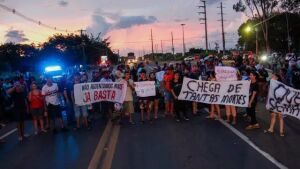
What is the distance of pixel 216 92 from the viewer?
15.9 metres

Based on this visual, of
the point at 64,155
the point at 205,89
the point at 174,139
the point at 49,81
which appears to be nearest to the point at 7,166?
the point at 64,155

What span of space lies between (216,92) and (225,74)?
2.58ft

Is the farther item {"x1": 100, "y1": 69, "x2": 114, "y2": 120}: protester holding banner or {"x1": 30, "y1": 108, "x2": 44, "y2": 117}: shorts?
{"x1": 100, "y1": 69, "x2": 114, "y2": 120}: protester holding banner

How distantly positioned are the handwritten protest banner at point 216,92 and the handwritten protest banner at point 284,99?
6.71 feet

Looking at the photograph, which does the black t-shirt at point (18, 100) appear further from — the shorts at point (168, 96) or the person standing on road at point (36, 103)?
the shorts at point (168, 96)

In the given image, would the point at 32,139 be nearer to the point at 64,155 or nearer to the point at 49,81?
the point at 49,81

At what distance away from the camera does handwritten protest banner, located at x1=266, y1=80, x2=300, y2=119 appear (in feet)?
40.3

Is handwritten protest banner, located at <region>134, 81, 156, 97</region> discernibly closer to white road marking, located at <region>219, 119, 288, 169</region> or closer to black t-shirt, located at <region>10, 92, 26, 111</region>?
white road marking, located at <region>219, 119, 288, 169</region>

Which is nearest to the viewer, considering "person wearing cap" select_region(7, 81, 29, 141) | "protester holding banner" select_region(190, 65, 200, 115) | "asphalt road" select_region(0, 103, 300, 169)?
"asphalt road" select_region(0, 103, 300, 169)

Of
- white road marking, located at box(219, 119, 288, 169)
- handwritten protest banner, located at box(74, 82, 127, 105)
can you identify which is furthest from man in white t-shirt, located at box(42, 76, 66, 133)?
white road marking, located at box(219, 119, 288, 169)

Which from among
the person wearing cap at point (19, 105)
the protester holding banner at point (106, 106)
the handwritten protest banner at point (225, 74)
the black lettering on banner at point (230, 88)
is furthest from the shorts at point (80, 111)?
the black lettering on banner at point (230, 88)

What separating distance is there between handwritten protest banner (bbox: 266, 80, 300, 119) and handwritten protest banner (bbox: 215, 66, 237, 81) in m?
3.22

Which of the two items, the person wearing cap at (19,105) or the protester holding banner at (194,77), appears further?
the protester holding banner at (194,77)

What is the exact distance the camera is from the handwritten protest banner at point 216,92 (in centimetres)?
1506
